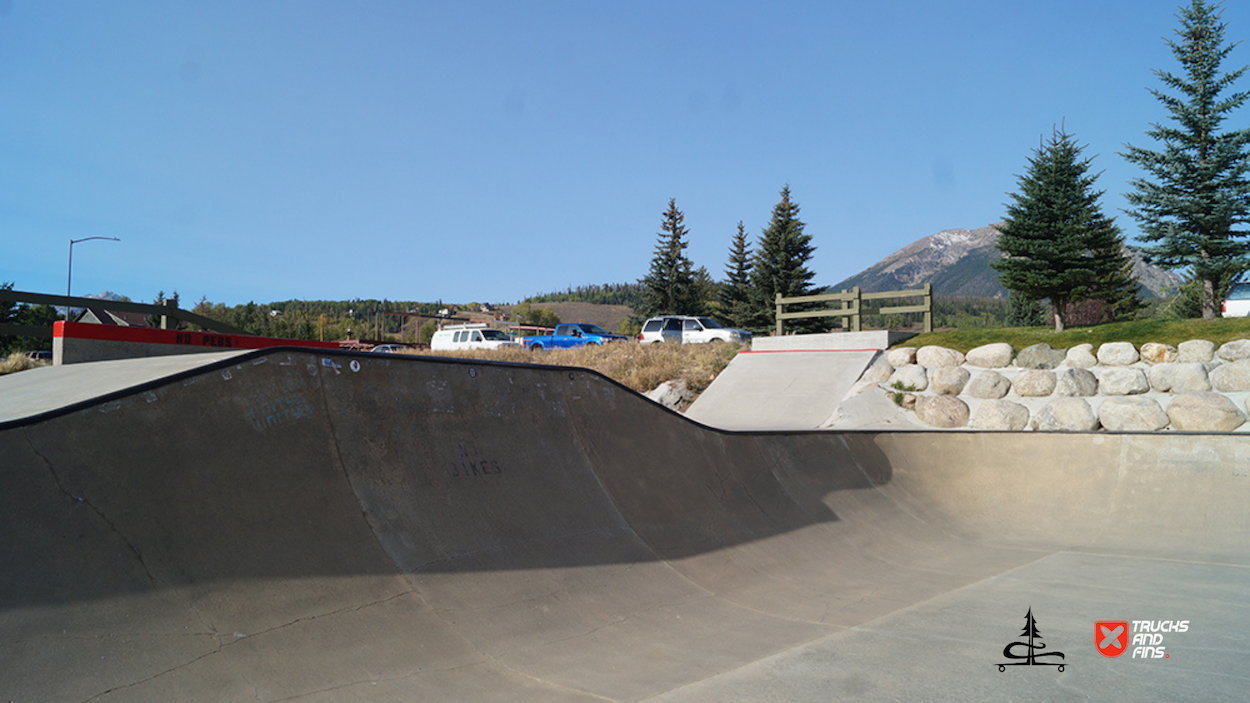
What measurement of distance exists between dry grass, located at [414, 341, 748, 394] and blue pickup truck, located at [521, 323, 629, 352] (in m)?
5.46

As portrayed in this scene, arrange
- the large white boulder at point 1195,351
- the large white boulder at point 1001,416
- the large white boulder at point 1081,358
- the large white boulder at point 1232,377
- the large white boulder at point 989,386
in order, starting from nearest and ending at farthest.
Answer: the large white boulder at point 1232,377, the large white boulder at point 1195,351, the large white boulder at point 1001,416, the large white boulder at point 1081,358, the large white boulder at point 989,386

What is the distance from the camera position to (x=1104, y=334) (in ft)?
43.4

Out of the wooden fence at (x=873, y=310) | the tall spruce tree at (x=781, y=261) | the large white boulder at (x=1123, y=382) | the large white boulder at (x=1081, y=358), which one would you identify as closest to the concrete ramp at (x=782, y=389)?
the wooden fence at (x=873, y=310)

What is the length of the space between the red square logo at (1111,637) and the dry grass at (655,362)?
465 inches

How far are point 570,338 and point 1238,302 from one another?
2254cm

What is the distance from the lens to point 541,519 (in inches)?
207

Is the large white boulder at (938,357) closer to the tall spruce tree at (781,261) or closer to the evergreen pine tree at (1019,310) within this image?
the tall spruce tree at (781,261)

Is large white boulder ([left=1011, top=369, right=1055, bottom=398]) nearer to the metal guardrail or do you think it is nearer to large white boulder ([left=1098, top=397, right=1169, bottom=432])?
large white boulder ([left=1098, top=397, right=1169, bottom=432])

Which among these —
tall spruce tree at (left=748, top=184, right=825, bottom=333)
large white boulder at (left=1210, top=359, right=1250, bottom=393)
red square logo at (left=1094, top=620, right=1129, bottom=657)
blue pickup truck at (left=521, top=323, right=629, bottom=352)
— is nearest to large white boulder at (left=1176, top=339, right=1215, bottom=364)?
large white boulder at (left=1210, top=359, right=1250, bottom=393)

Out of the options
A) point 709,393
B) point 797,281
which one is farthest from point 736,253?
point 709,393

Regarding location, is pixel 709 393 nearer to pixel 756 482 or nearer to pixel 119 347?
pixel 756 482

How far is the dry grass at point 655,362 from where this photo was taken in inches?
675

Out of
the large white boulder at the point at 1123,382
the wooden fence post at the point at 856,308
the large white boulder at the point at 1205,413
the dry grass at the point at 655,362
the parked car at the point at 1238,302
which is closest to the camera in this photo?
the large white boulder at the point at 1205,413

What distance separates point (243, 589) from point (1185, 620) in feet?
20.5
